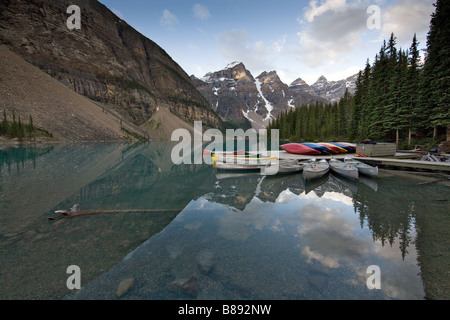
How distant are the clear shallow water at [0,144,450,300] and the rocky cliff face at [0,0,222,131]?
11707cm

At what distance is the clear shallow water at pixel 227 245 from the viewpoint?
15.2 ft

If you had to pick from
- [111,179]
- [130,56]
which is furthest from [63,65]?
[111,179]

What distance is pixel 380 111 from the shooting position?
3316 cm

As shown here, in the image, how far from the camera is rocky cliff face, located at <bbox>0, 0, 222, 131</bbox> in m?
90.6

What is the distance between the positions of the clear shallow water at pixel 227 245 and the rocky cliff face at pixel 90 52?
117072mm

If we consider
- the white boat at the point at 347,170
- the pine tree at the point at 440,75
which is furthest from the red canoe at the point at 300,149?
the pine tree at the point at 440,75

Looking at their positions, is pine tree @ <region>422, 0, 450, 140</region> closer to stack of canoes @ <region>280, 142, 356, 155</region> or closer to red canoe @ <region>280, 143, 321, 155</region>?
→ stack of canoes @ <region>280, 142, 356, 155</region>

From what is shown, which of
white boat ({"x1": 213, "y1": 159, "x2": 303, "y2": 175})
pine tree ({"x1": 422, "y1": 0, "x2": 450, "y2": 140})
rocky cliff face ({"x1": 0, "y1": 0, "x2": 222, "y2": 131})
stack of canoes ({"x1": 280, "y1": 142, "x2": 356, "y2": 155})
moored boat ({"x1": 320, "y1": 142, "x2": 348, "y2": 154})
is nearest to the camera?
white boat ({"x1": 213, "y1": 159, "x2": 303, "y2": 175})

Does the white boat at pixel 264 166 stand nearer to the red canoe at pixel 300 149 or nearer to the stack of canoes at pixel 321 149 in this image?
the red canoe at pixel 300 149

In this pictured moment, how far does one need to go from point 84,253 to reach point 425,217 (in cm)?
1446

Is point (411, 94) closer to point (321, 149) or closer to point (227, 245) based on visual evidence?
point (321, 149)

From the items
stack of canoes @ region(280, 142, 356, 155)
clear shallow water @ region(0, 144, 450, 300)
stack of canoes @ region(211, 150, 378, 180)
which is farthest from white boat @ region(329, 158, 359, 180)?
stack of canoes @ region(280, 142, 356, 155)

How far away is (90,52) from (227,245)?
502 feet
